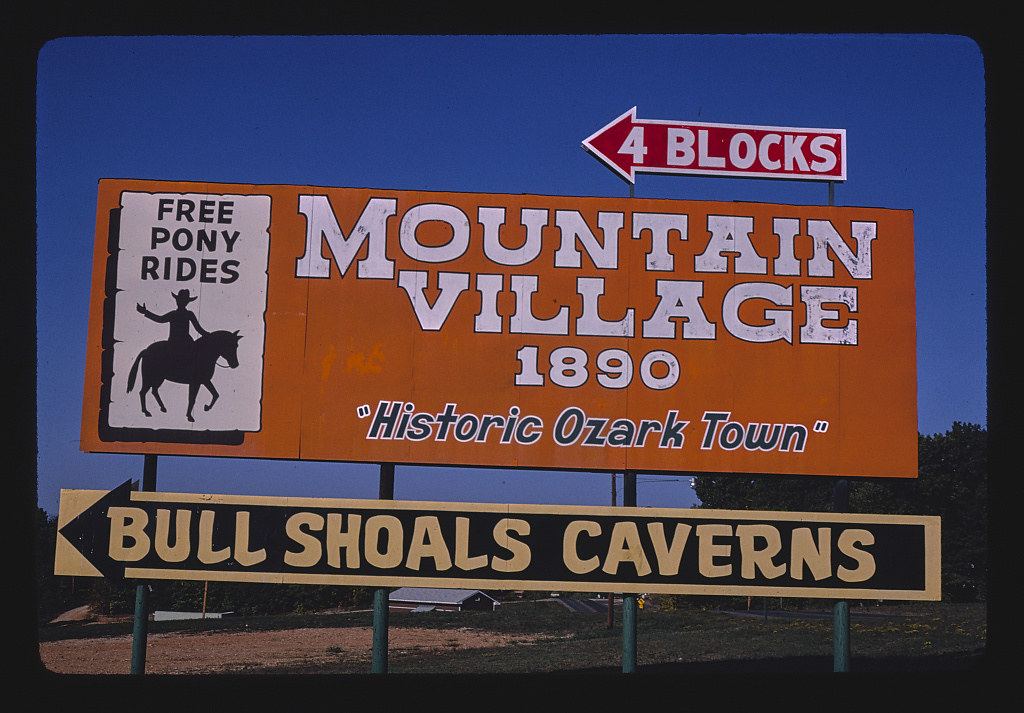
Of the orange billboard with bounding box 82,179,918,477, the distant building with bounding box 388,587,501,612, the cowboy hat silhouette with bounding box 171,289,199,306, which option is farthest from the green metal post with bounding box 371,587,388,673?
the distant building with bounding box 388,587,501,612

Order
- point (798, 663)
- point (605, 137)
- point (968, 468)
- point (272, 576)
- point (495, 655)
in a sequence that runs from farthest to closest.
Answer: point (968, 468)
point (495, 655)
point (798, 663)
point (605, 137)
point (272, 576)

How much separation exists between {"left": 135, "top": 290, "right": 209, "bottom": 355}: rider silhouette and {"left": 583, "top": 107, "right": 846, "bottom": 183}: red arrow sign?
5.64 meters

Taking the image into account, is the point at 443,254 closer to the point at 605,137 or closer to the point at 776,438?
the point at 605,137

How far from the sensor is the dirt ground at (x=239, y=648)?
2764cm

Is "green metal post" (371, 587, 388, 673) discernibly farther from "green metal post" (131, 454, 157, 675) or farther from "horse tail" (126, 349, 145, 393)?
"horse tail" (126, 349, 145, 393)

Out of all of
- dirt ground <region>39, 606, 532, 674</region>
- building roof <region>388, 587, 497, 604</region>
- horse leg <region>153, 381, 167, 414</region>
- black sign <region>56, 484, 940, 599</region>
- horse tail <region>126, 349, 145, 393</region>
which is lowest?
building roof <region>388, 587, 497, 604</region>

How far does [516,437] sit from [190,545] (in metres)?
4.24

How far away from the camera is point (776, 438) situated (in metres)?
11.7

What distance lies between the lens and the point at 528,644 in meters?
37.1

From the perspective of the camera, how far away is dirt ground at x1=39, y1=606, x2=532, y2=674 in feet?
90.7

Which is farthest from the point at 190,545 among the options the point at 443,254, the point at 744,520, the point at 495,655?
the point at 495,655

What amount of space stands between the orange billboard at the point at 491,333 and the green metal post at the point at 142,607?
22 centimetres

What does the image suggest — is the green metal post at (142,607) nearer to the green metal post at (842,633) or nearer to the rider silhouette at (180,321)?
the rider silhouette at (180,321)

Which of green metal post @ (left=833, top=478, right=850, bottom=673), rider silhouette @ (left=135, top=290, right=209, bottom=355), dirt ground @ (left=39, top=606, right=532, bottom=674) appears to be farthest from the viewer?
dirt ground @ (left=39, top=606, right=532, bottom=674)
